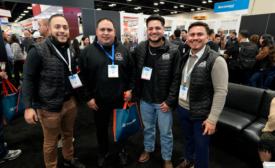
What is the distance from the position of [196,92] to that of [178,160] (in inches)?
45.0

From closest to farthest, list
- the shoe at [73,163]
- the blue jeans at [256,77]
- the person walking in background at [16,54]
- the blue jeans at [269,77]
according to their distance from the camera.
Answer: the shoe at [73,163] < the blue jeans at [256,77] < the blue jeans at [269,77] < the person walking in background at [16,54]

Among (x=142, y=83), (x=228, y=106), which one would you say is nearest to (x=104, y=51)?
(x=142, y=83)

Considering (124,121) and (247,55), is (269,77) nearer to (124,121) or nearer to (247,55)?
(247,55)

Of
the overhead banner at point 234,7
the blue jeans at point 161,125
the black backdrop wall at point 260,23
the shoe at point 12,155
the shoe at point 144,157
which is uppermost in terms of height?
the overhead banner at point 234,7

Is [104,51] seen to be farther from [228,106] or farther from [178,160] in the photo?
[228,106]

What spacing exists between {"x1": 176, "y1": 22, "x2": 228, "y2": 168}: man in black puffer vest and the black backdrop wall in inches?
270

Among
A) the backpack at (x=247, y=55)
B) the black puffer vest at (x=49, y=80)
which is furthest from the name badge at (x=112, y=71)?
the backpack at (x=247, y=55)

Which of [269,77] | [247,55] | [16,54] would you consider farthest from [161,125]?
[16,54]

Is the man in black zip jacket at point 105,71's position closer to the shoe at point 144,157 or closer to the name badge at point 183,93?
the name badge at point 183,93

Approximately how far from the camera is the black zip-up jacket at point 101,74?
62.2 inches

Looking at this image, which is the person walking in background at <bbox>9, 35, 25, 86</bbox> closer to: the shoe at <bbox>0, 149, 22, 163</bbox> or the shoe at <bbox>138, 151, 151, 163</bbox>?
the shoe at <bbox>0, 149, 22, 163</bbox>

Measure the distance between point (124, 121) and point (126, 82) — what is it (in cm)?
44

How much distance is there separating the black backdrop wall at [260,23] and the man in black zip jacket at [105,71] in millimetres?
7182

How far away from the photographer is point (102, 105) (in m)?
1.69
